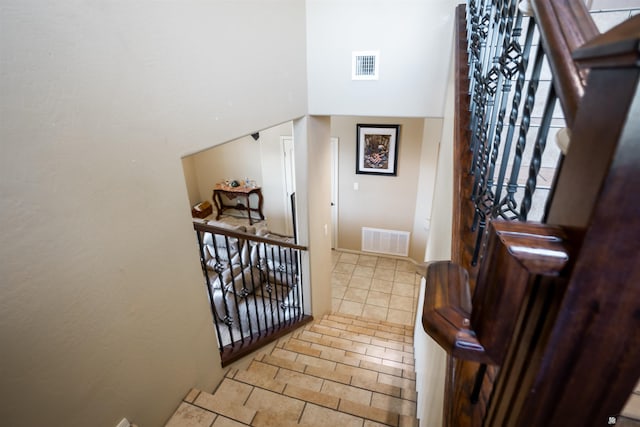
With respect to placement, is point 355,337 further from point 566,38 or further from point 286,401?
point 566,38

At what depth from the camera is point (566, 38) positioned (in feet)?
1.98

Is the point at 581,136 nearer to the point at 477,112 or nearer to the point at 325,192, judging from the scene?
the point at 477,112

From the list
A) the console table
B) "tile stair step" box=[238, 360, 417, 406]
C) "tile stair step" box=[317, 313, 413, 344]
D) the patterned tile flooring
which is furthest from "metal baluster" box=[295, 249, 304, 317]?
the console table

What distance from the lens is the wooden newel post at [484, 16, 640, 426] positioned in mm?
274

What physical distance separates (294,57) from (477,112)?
1.62 meters

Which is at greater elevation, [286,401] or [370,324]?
[286,401]

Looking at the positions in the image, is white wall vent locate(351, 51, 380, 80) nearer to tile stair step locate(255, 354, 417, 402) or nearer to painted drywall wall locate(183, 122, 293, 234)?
tile stair step locate(255, 354, 417, 402)

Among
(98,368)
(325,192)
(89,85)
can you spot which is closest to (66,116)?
(89,85)

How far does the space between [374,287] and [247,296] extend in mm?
2902

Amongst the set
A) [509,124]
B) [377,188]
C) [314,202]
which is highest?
[509,124]

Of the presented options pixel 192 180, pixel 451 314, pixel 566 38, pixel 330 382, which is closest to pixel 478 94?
pixel 566 38

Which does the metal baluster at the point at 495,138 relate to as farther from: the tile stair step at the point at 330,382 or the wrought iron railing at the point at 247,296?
the tile stair step at the point at 330,382

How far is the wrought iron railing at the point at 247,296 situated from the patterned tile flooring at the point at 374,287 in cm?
138

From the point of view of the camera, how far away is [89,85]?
1.01 m
